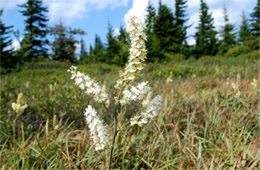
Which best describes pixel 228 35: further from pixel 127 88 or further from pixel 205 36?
pixel 127 88

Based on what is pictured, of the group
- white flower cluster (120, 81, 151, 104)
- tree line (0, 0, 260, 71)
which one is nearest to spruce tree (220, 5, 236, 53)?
tree line (0, 0, 260, 71)

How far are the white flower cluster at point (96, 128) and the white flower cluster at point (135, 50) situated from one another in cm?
29

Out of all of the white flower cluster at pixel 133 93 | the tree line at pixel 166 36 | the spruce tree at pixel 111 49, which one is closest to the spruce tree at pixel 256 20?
the tree line at pixel 166 36

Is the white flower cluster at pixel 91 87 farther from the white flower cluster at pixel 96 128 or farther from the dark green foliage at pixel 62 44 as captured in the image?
the dark green foliage at pixel 62 44

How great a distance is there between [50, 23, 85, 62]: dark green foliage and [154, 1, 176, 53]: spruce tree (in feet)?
52.6

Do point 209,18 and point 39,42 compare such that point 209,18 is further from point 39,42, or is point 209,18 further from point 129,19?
point 129,19

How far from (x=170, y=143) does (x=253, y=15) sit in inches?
2067

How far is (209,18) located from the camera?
44594 millimetres

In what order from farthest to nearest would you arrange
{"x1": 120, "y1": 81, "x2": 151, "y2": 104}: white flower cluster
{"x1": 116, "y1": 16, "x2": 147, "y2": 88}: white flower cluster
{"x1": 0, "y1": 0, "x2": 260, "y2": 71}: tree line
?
{"x1": 0, "y1": 0, "x2": 260, "y2": 71}: tree line
{"x1": 120, "y1": 81, "x2": 151, "y2": 104}: white flower cluster
{"x1": 116, "y1": 16, "x2": 147, "y2": 88}: white flower cluster

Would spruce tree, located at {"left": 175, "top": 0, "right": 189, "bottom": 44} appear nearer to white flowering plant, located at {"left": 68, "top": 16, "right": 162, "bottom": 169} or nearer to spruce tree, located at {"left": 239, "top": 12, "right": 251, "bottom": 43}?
spruce tree, located at {"left": 239, "top": 12, "right": 251, "bottom": 43}

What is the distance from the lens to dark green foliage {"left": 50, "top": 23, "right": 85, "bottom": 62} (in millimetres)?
48000

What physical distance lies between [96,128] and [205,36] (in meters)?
43.8

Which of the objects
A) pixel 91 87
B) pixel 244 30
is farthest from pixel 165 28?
pixel 91 87

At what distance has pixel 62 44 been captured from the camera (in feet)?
163
